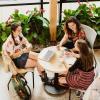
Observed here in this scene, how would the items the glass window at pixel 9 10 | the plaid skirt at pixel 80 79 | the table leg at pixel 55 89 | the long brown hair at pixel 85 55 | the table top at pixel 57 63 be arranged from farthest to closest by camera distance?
the glass window at pixel 9 10 → the table leg at pixel 55 89 → the table top at pixel 57 63 → the plaid skirt at pixel 80 79 → the long brown hair at pixel 85 55

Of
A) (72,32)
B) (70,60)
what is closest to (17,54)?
(70,60)

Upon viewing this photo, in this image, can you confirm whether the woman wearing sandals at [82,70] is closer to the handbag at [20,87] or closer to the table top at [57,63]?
the table top at [57,63]

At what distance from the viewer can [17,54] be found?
162 inches

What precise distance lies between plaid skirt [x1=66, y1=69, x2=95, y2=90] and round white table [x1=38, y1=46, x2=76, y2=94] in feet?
0.52

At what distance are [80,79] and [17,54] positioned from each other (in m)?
1.06

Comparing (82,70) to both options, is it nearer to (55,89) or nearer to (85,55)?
(85,55)

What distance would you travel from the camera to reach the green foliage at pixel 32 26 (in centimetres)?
509

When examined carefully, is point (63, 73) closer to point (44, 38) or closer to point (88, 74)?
point (88, 74)

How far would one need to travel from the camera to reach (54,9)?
5023 millimetres

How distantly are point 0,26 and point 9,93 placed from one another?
1392 mm

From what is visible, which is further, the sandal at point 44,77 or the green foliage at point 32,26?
the green foliage at point 32,26

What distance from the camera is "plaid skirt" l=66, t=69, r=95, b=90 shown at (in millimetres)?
3697

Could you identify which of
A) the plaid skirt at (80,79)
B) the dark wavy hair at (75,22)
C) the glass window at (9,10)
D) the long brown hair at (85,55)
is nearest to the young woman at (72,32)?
the dark wavy hair at (75,22)

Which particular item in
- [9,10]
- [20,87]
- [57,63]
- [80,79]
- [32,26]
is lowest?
[20,87]
